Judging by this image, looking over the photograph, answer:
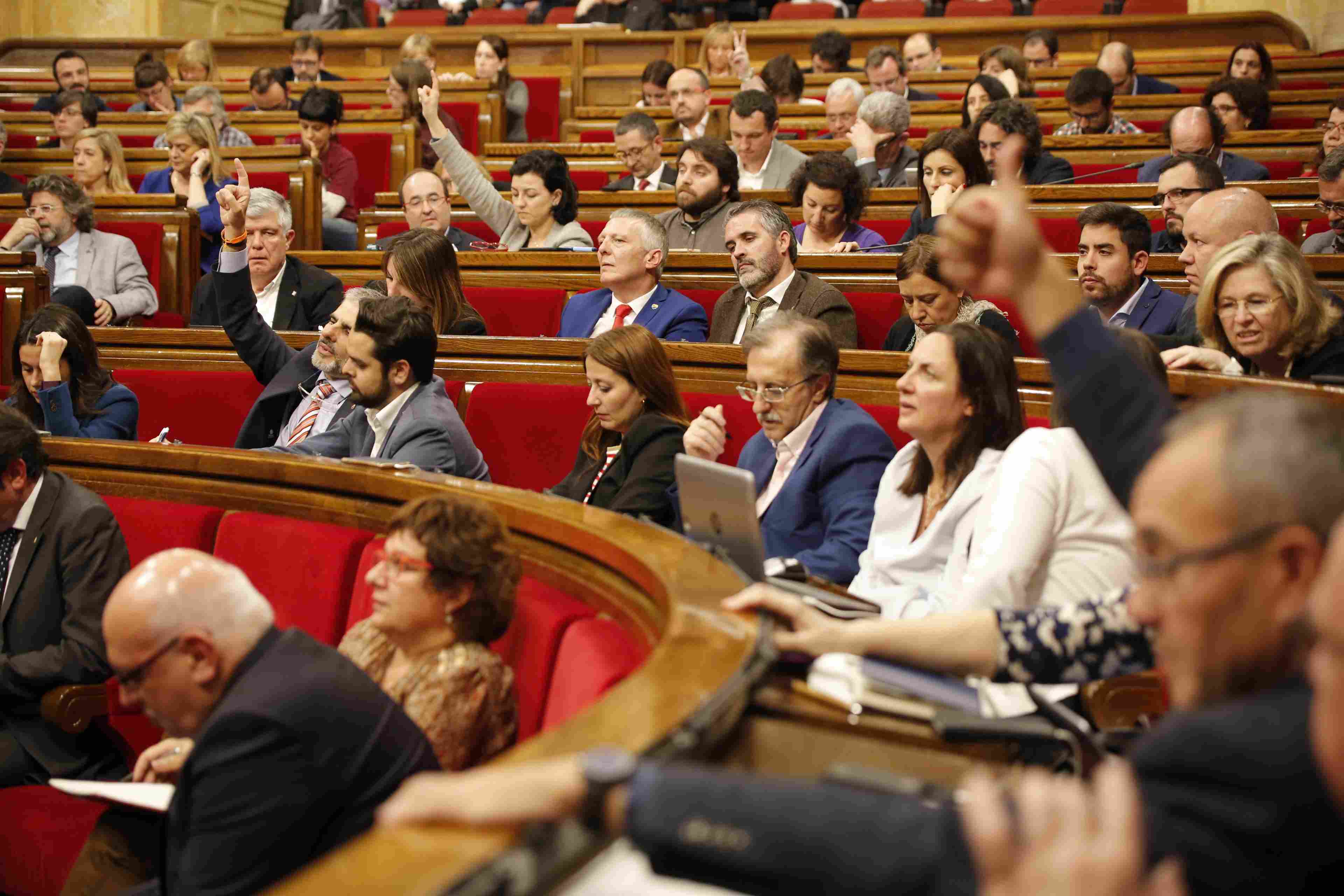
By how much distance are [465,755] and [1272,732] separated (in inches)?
31.8

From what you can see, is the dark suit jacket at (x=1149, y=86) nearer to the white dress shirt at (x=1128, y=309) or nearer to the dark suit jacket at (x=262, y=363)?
the white dress shirt at (x=1128, y=309)

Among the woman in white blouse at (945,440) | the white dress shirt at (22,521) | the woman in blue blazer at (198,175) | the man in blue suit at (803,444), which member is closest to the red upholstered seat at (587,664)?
the woman in white blouse at (945,440)

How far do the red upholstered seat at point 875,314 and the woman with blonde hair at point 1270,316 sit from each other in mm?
805

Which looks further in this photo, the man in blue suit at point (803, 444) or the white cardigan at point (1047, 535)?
the man in blue suit at point (803, 444)

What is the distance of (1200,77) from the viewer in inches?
194

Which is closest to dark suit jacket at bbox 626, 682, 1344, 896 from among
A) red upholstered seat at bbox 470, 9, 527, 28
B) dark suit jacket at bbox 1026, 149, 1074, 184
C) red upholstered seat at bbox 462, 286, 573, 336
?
red upholstered seat at bbox 462, 286, 573, 336

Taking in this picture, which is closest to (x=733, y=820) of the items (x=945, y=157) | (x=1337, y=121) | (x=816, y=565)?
(x=816, y=565)

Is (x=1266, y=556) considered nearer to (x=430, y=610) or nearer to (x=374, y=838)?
(x=374, y=838)

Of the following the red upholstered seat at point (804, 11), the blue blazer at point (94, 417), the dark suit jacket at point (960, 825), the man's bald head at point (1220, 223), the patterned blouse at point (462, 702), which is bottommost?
the patterned blouse at point (462, 702)

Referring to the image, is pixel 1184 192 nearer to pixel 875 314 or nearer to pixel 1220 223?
pixel 1220 223

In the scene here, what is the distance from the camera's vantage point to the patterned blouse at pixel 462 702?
1.24 meters

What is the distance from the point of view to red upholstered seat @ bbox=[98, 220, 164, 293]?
3508 millimetres

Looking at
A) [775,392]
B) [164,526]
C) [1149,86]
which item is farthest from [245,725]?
[1149,86]

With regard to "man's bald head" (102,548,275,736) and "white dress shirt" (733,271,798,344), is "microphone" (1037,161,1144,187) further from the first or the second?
"man's bald head" (102,548,275,736)
